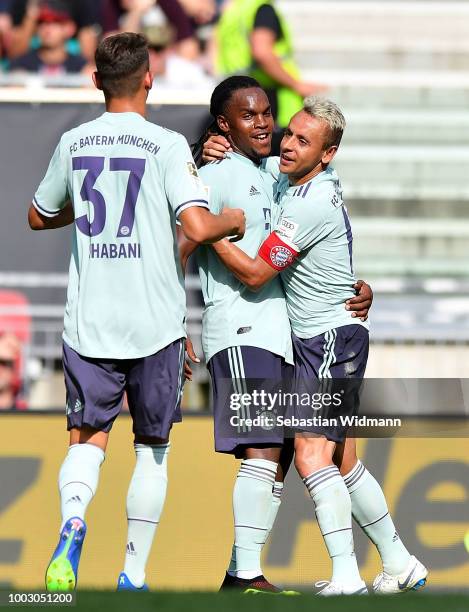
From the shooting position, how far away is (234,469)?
691cm

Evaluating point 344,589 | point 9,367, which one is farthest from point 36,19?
point 344,589

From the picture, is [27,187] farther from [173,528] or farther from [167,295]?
[167,295]

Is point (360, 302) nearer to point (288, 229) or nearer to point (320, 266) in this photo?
point (320, 266)

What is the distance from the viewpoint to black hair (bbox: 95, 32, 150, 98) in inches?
191

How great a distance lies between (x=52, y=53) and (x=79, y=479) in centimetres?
645

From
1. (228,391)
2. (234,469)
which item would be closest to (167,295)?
(228,391)

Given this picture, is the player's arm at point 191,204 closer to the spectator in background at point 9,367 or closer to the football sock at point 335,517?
the football sock at point 335,517

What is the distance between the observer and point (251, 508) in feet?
17.1

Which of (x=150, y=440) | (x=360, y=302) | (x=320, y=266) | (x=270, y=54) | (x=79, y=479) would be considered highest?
(x=270, y=54)

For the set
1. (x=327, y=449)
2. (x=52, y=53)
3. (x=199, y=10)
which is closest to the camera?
(x=327, y=449)

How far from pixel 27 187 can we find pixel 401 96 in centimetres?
511

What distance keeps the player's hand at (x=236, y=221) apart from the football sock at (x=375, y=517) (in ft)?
4.07

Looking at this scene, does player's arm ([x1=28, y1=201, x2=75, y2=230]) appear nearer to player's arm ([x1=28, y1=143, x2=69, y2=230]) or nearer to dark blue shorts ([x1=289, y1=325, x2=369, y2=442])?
player's arm ([x1=28, y1=143, x2=69, y2=230])

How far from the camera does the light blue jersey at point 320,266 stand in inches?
209
